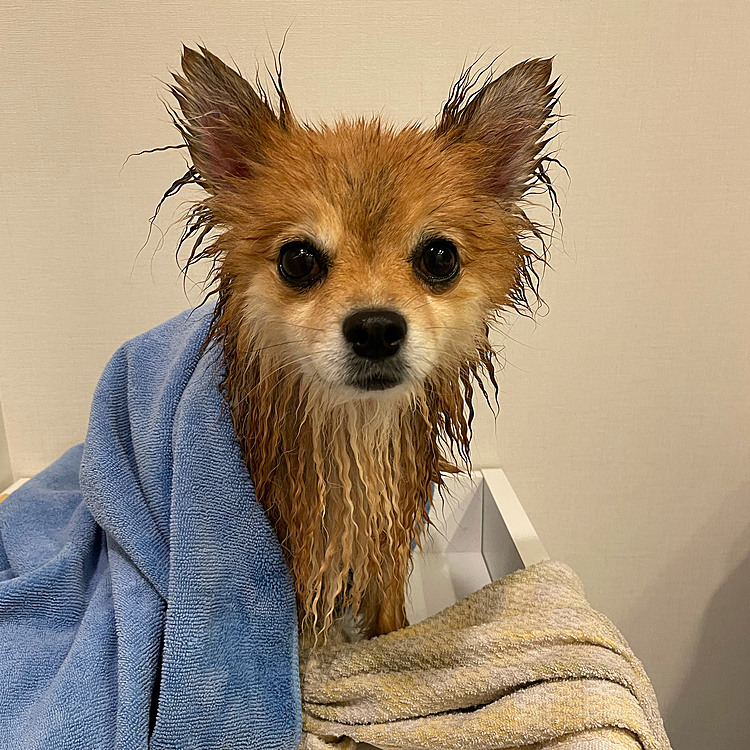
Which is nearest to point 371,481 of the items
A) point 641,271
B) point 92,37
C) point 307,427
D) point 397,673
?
point 307,427

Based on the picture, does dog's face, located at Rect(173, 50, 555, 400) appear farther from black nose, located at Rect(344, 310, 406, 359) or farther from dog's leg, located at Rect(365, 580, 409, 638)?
dog's leg, located at Rect(365, 580, 409, 638)

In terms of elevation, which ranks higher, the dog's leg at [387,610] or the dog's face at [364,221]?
the dog's face at [364,221]

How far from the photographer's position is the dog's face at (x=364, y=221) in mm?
552

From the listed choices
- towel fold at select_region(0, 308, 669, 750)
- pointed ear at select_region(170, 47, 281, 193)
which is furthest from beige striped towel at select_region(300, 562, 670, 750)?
pointed ear at select_region(170, 47, 281, 193)

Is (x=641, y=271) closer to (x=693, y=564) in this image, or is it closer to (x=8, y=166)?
(x=693, y=564)

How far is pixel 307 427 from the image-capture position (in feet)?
2.14

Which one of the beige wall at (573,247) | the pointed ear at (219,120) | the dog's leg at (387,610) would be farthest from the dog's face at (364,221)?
the beige wall at (573,247)

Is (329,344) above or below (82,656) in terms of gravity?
above

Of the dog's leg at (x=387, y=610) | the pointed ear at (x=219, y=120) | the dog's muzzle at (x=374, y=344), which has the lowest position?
the dog's leg at (x=387, y=610)

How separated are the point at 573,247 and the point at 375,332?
2.02 ft

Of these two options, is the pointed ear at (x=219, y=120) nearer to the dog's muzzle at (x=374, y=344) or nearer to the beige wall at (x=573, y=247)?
the dog's muzzle at (x=374, y=344)

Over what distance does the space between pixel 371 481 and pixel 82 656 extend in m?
0.34

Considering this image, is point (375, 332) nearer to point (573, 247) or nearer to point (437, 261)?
point (437, 261)

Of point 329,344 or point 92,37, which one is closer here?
point 329,344
